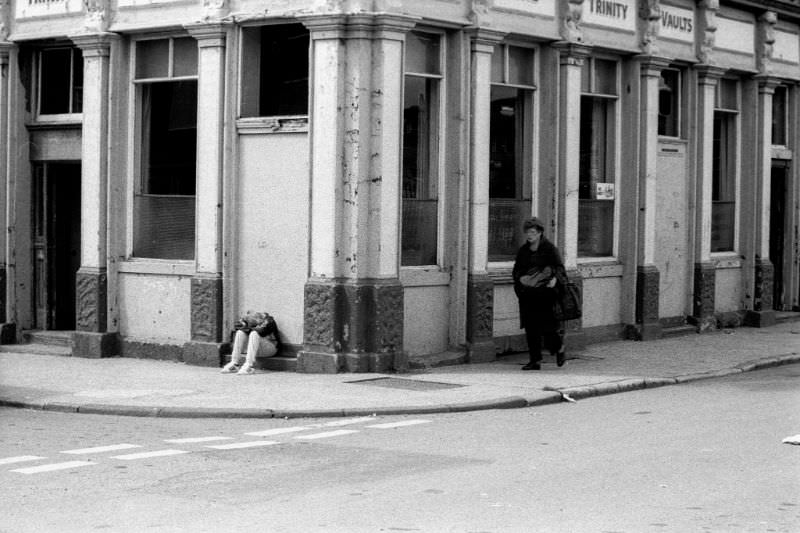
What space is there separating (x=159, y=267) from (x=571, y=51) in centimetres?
620

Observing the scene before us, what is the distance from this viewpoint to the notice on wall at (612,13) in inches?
783

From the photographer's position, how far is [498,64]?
18500 millimetres

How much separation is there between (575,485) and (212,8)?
9.61 meters

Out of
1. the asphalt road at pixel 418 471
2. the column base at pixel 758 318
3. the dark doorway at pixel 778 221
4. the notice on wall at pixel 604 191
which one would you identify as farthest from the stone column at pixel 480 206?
the dark doorway at pixel 778 221

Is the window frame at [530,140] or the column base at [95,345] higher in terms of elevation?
the window frame at [530,140]

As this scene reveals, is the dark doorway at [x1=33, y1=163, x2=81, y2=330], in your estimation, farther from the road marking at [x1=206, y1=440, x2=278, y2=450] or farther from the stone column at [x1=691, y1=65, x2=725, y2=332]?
the stone column at [x1=691, y1=65, x2=725, y2=332]

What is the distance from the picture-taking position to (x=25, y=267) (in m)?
19.9

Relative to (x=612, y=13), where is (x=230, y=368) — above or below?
below

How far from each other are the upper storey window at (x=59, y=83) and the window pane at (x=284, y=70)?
133 inches

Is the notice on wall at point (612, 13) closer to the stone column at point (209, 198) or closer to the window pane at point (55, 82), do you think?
the stone column at point (209, 198)

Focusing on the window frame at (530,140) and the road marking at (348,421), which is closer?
the road marking at (348,421)

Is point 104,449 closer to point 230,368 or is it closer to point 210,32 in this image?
point 230,368

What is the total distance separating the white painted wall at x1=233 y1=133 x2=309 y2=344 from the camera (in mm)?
16906

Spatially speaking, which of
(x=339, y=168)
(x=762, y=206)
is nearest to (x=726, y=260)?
(x=762, y=206)
